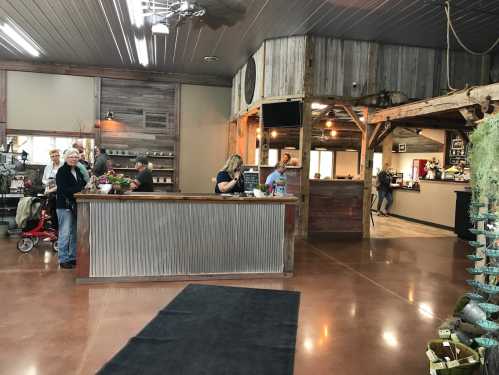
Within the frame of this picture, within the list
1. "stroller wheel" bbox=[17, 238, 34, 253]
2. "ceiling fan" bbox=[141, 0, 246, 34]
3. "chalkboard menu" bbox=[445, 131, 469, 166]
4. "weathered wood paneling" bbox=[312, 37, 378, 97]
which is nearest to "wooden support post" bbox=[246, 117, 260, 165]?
"weathered wood paneling" bbox=[312, 37, 378, 97]

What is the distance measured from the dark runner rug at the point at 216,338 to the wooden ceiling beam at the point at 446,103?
3557mm

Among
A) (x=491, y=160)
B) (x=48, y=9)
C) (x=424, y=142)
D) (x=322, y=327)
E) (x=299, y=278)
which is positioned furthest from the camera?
(x=424, y=142)

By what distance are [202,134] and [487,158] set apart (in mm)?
9366

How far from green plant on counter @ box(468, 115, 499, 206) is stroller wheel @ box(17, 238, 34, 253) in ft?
20.1

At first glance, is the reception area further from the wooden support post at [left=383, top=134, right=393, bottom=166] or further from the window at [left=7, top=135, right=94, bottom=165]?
the wooden support post at [left=383, top=134, right=393, bottom=166]

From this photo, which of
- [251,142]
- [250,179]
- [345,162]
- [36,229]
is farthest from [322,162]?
[36,229]

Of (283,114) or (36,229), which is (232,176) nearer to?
(283,114)

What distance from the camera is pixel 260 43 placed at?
8172 mm

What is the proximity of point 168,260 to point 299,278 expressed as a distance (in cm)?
171

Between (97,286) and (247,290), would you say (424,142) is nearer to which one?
(247,290)

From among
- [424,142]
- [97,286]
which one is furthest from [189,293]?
[424,142]

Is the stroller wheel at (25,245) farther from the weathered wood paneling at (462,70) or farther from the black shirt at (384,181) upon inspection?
the black shirt at (384,181)

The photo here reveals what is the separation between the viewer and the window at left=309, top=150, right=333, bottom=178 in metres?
15.7

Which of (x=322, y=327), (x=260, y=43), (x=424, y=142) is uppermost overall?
(x=260, y=43)
